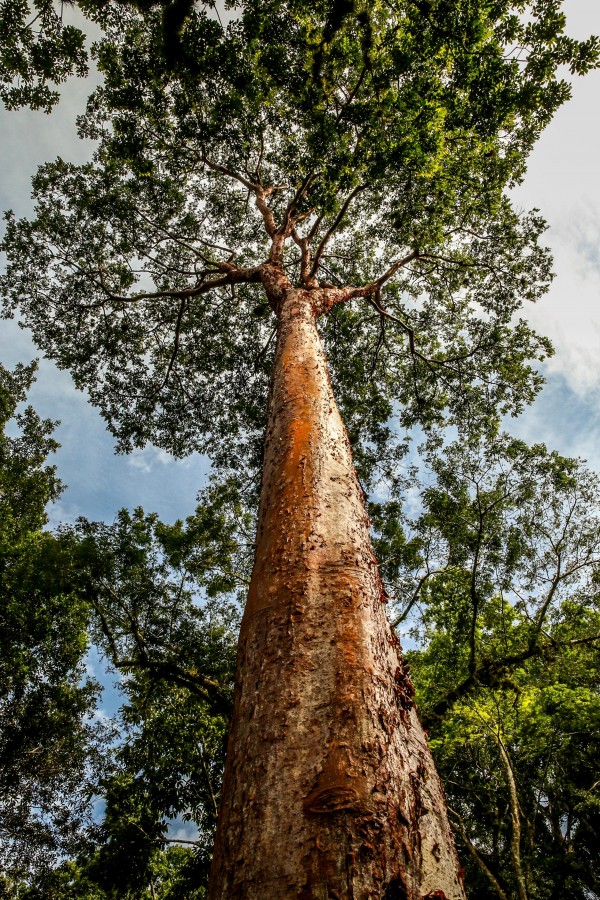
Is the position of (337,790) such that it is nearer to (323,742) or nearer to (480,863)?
(323,742)

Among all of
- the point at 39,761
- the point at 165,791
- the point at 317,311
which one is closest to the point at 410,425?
the point at 317,311

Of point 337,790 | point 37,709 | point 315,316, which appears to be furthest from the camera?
point 37,709

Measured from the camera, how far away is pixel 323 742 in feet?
4.16

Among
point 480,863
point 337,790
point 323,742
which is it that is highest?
point 323,742

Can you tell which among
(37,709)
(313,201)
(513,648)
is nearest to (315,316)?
(313,201)

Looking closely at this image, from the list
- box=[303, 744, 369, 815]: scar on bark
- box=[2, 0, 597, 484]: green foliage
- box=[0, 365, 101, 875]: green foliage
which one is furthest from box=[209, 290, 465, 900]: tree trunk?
box=[0, 365, 101, 875]: green foliage

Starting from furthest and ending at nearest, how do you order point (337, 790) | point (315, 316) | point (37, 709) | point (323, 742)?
point (37, 709), point (315, 316), point (323, 742), point (337, 790)

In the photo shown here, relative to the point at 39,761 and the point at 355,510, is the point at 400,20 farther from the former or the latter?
the point at 39,761

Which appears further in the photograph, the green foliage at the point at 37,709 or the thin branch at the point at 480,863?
the green foliage at the point at 37,709

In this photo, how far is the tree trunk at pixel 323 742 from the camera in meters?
1.05

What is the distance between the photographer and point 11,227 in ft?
28.0

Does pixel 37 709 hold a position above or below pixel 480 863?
above

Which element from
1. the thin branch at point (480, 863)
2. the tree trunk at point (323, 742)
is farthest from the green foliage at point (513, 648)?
the tree trunk at point (323, 742)

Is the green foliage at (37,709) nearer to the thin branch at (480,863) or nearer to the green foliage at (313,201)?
the green foliage at (313,201)
